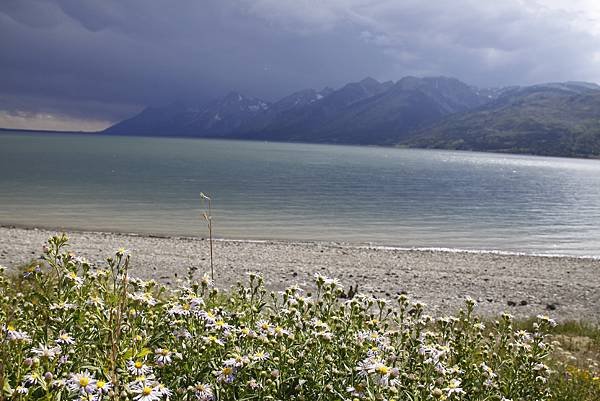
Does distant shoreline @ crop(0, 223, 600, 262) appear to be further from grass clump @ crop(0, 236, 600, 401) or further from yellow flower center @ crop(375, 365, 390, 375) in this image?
yellow flower center @ crop(375, 365, 390, 375)

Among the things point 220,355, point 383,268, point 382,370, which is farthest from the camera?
point 383,268

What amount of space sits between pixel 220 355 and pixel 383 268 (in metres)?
20.9

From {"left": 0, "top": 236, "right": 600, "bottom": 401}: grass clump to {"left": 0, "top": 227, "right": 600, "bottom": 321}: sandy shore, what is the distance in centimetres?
1238

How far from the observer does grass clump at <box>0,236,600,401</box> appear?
3396 mm

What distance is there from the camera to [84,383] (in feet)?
10.1

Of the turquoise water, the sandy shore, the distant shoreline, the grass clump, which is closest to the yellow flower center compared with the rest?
the grass clump

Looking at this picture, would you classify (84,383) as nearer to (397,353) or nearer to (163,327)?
(163,327)

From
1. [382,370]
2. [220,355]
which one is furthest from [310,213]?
[382,370]

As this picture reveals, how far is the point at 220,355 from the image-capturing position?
13.6 feet

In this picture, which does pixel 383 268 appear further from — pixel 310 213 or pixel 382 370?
pixel 310 213

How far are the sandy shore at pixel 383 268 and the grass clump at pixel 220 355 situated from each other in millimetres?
12385

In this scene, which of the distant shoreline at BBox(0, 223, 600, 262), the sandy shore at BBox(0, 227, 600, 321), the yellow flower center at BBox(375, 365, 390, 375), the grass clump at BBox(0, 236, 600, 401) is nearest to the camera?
the grass clump at BBox(0, 236, 600, 401)

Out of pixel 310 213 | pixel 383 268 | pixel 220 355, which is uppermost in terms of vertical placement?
pixel 220 355

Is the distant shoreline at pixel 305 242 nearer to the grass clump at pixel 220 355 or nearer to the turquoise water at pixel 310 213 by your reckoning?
the turquoise water at pixel 310 213
